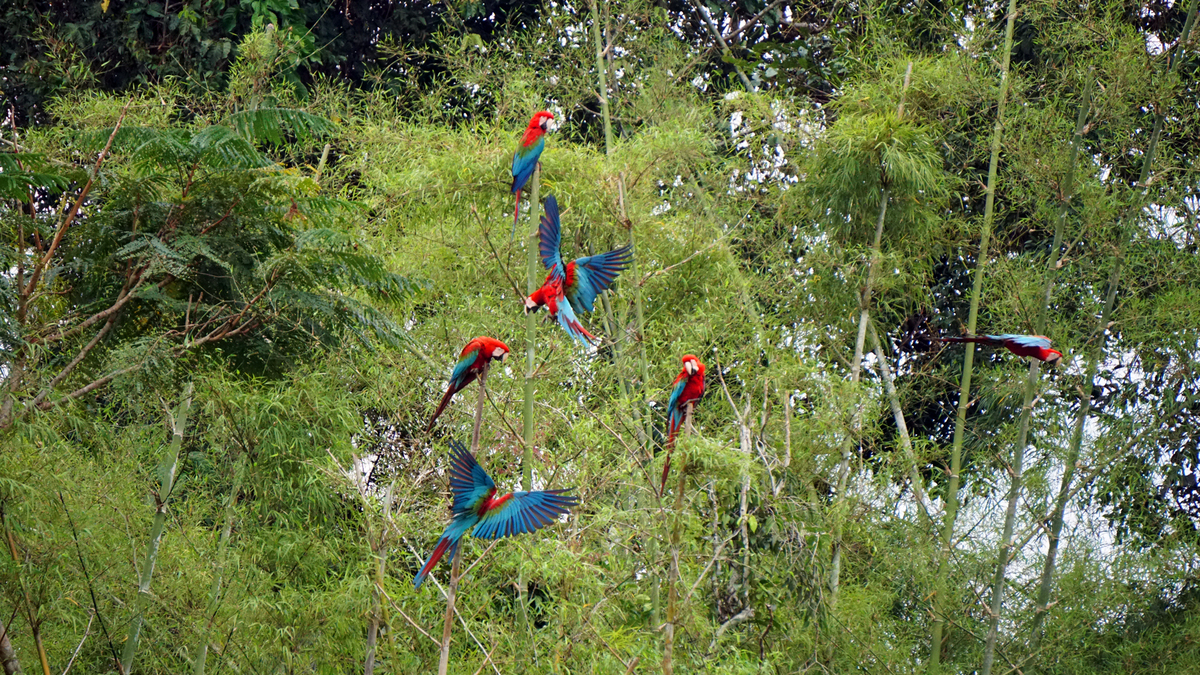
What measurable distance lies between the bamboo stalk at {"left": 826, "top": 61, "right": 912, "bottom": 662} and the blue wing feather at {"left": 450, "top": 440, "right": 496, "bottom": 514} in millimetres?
1736

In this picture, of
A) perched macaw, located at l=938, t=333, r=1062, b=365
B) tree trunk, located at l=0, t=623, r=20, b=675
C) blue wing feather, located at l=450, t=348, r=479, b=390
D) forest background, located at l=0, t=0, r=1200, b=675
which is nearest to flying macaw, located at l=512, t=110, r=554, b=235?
forest background, located at l=0, t=0, r=1200, b=675

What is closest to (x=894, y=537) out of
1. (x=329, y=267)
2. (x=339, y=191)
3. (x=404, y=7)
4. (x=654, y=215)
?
(x=654, y=215)

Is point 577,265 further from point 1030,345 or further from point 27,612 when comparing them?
point 27,612

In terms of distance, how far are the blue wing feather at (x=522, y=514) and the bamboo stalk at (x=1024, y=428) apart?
2.05 m

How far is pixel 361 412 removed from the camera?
173 inches

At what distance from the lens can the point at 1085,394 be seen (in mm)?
4160

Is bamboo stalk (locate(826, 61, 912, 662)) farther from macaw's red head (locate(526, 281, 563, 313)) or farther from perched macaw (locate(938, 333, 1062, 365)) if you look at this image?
macaw's red head (locate(526, 281, 563, 313))

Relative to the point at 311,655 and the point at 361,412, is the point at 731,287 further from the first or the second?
the point at 311,655

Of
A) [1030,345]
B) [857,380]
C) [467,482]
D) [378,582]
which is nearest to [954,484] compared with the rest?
[857,380]

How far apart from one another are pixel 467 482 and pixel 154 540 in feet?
5.07

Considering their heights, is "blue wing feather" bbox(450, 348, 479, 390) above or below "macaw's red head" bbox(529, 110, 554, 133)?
below

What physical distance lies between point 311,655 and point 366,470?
27.7 inches

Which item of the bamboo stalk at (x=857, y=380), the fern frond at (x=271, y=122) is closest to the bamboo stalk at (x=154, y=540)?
the fern frond at (x=271, y=122)

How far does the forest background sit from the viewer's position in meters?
3.49
